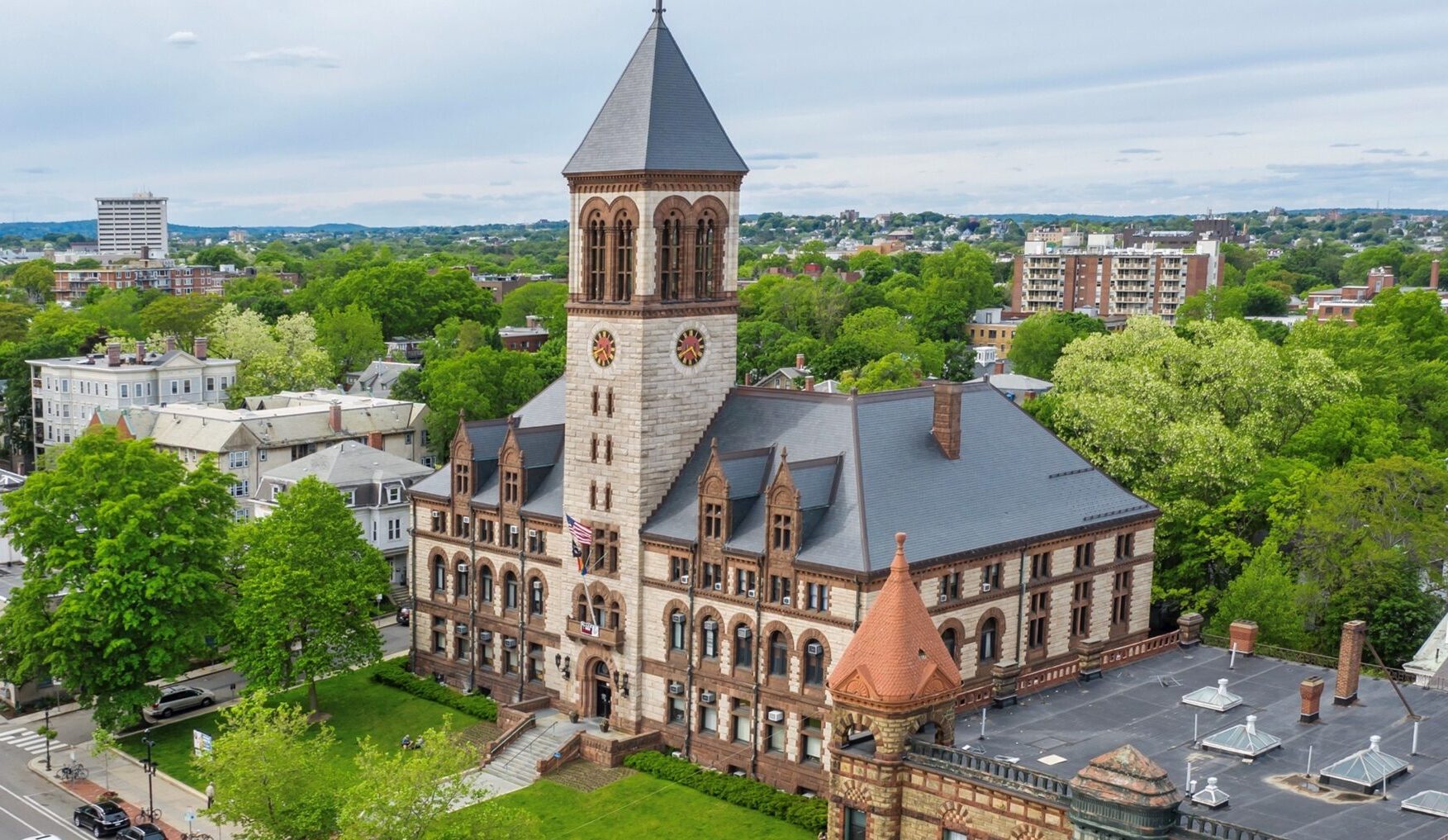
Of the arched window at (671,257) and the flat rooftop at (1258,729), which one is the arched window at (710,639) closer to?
the arched window at (671,257)

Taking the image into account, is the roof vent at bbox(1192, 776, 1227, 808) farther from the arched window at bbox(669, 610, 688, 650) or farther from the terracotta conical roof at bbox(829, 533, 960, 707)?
the arched window at bbox(669, 610, 688, 650)

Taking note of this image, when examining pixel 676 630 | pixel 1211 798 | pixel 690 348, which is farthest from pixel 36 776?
pixel 1211 798

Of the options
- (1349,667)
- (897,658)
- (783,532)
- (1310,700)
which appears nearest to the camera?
(897,658)

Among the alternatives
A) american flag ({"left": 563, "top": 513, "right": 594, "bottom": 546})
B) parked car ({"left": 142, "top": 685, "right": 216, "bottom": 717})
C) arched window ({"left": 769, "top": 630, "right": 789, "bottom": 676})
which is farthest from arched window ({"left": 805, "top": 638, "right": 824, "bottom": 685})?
parked car ({"left": 142, "top": 685, "right": 216, "bottom": 717})

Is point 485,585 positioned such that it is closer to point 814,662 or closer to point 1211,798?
point 814,662

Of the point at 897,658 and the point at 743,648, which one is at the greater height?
the point at 897,658

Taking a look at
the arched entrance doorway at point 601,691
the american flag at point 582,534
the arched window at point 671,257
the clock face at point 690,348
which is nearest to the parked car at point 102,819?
the arched entrance doorway at point 601,691
